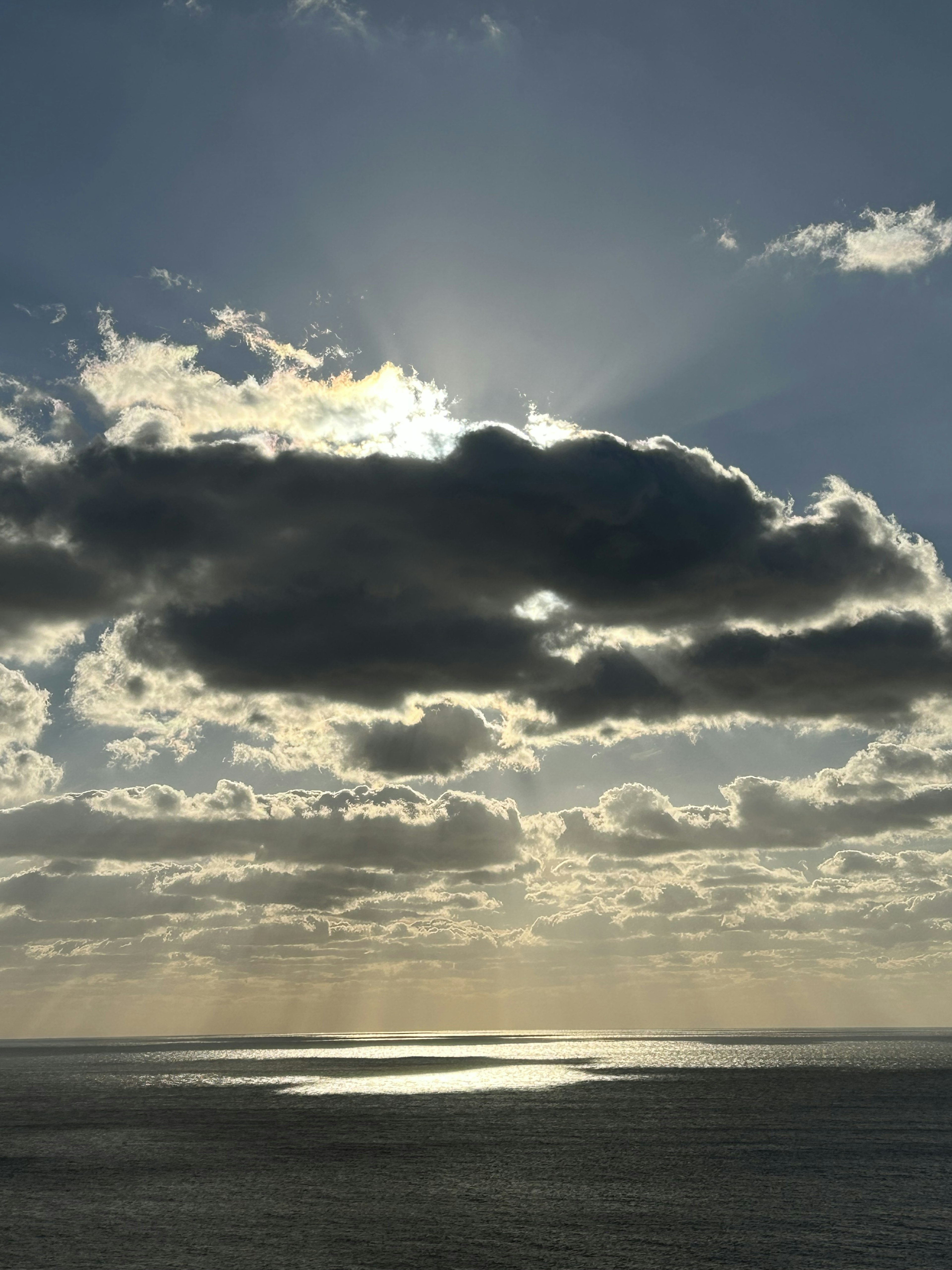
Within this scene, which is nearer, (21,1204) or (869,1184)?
(21,1204)

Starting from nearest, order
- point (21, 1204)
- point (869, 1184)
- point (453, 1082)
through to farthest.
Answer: point (21, 1204) → point (869, 1184) → point (453, 1082)

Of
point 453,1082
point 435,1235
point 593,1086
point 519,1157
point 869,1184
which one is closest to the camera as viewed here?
point 435,1235

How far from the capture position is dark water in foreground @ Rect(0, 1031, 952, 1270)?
51281 millimetres

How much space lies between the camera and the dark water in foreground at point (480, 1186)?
168ft

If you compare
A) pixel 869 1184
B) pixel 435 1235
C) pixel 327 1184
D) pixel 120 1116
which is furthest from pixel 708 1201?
pixel 120 1116

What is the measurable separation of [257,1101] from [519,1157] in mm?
65997

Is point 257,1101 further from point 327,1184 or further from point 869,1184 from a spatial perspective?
point 869,1184

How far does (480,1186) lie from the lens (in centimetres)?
6906

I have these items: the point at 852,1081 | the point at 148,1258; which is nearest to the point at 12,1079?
the point at 852,1081

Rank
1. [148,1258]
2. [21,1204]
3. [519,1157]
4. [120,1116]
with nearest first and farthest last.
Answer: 1. [148,1258]
2. [21,1204]
3. [519,1157]
4. [120,1116]

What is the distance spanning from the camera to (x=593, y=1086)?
168 m

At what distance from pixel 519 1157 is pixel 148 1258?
38.2 m

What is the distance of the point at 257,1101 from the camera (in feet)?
447

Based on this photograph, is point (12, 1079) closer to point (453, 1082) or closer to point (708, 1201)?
point (453, 1082)
